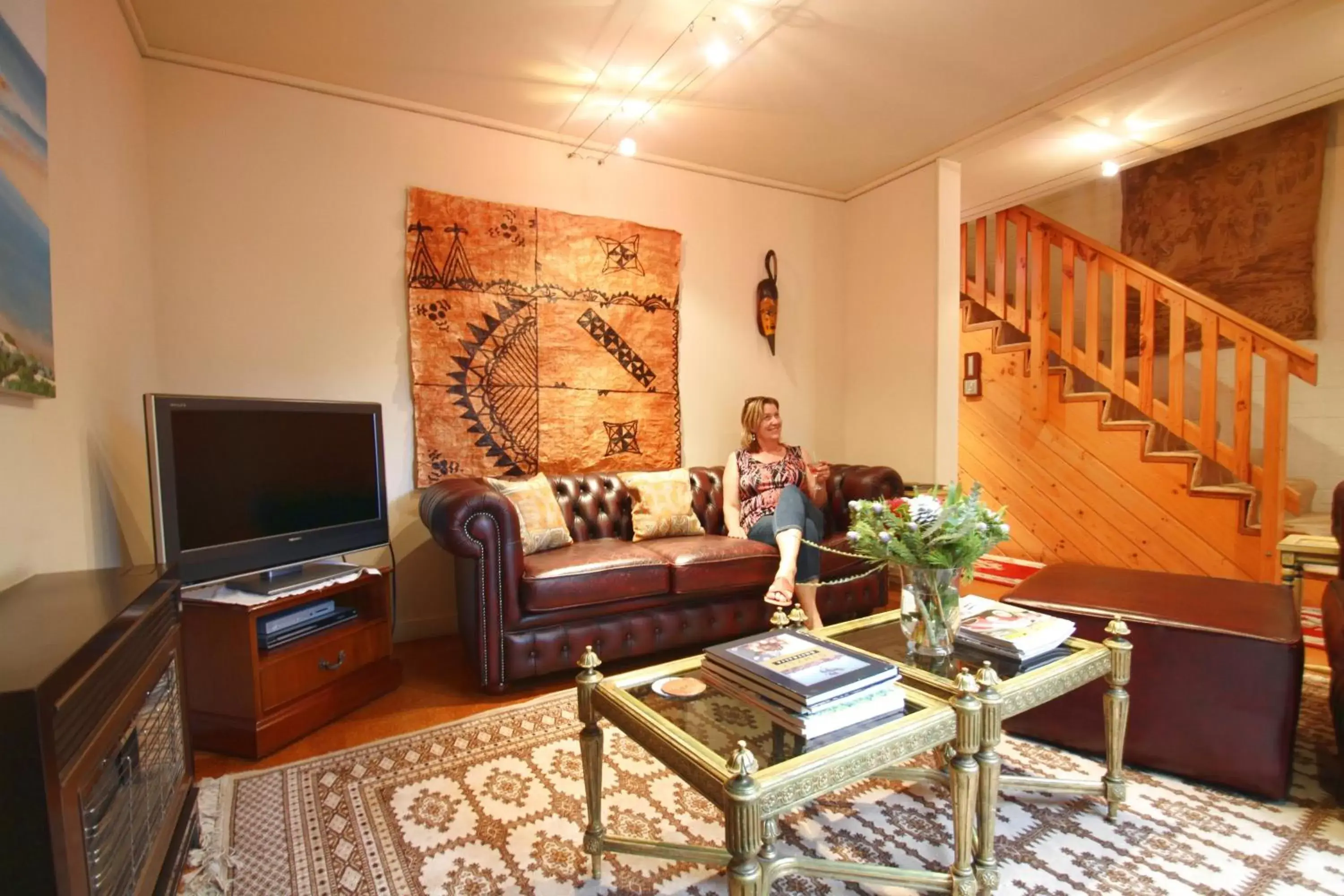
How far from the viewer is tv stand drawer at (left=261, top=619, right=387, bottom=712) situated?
2057mm

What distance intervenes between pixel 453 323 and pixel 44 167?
1696mm

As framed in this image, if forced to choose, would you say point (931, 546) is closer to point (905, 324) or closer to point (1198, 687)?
point (1198, 687)

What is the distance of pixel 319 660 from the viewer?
87.7 inches

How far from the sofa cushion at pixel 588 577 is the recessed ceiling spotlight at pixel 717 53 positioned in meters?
2.13

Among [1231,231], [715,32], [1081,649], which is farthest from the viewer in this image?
[1231,231]

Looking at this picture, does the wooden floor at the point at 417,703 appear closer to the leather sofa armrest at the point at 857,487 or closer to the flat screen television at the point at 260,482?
the flat screen television at the point at 260,482

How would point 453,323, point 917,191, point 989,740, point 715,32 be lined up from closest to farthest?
point 989,740 < point 715,32 < point 453,323 < point 917,191

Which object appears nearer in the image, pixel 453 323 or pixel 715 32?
pixel 715 32

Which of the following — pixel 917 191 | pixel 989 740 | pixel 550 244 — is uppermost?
pixel 917 191

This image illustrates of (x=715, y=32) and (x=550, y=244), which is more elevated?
(x=715, y=32)

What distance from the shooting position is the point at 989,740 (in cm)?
128

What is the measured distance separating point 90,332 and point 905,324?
3.85 meters

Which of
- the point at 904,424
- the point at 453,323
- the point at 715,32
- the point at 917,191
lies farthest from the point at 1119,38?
the point at 453,323

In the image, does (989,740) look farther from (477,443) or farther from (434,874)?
(477,443)
